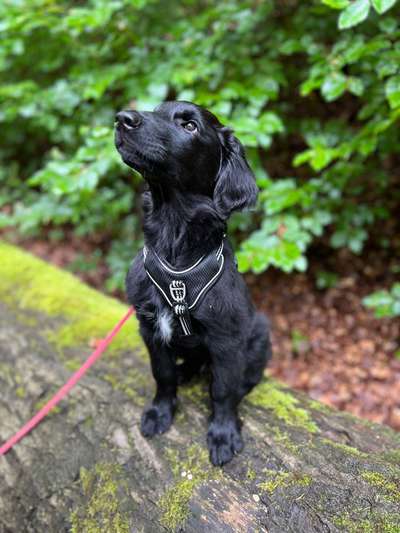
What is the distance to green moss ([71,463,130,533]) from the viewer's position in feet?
6.35

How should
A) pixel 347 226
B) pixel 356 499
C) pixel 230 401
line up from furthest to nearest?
pixel 347 226 < pixel 230 401 < pixel 356 499

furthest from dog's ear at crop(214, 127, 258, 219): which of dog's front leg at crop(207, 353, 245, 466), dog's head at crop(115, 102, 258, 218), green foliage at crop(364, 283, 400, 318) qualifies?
green foliage at crop(364, 283, 400, 318)

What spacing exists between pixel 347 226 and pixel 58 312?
2.60 meters

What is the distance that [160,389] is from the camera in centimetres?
230

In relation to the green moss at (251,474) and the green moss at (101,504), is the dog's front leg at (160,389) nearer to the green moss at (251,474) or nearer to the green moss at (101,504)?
the green moss at (101,504)

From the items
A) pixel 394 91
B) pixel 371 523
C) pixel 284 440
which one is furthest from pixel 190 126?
pixel 371 523

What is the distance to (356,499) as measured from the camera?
5.83 ft

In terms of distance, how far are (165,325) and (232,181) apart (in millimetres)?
736

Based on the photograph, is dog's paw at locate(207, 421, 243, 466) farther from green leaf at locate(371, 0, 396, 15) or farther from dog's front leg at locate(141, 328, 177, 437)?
green leaf at locate(371, 0, 396, 15)

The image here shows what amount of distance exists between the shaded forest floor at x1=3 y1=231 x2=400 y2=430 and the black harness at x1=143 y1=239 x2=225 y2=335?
241cm

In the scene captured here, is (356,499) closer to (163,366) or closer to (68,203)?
(163,366)

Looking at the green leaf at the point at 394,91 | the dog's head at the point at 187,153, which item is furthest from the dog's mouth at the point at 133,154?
the green leaf at the point at 394,91

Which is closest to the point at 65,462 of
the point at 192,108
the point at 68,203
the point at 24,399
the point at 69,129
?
the point at 24,399

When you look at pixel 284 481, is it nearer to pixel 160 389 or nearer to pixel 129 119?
pixel 160 389
